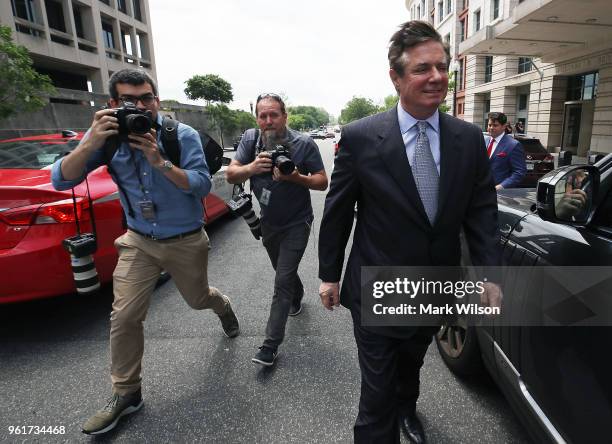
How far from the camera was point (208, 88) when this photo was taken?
65.2 m

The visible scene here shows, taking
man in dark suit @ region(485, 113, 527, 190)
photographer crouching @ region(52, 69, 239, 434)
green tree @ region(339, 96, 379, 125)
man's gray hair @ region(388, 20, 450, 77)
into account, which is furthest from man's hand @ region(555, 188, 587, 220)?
green tree @ region(339, 96, 379, 125)

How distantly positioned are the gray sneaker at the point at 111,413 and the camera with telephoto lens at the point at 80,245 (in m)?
0.84

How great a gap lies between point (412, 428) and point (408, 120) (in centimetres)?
158

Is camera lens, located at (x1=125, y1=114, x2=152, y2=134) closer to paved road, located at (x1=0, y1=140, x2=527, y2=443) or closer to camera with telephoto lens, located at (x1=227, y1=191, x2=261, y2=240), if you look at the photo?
camera with telephoto lens, located at (x1=227, y1=191, x2=261, y2=240)

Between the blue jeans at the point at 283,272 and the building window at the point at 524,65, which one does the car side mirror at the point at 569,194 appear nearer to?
the blue jeans at the point at 283,272

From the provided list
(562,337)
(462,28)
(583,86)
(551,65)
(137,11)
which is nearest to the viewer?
(562,337)

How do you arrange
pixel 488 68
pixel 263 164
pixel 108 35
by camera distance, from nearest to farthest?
pixel 263 164
pixel 488 68
pixel 108 35

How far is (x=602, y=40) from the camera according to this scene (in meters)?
15.2

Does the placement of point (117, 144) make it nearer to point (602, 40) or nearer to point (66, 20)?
point (602, 40)

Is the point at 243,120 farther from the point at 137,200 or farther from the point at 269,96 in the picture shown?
the point at 137,200

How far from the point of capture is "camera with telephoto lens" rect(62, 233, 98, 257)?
238cm

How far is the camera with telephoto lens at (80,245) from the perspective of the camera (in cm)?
238

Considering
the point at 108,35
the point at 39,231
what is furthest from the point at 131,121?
the point at 108,35

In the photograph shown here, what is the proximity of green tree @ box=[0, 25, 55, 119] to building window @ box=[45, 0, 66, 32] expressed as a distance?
2026 cm
